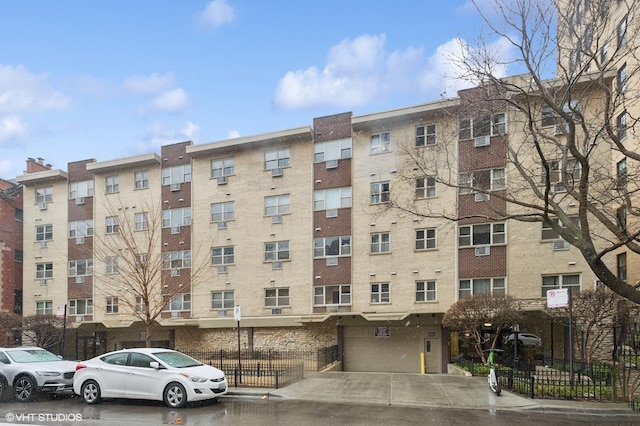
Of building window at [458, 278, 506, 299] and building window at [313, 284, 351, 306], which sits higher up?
building window at [458, 278, 506, 299]

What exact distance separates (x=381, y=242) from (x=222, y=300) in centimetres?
1067

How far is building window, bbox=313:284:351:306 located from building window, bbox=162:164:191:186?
11652 millimetres

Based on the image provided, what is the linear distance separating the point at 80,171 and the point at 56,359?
2485 cm

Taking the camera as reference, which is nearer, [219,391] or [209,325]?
[219,391]

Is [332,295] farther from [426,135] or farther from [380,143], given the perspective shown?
[426,135]

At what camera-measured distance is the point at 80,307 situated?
3525 centimetres

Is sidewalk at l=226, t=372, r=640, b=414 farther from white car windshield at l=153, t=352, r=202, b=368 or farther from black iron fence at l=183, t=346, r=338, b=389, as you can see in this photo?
white car windshield at l=153, t=352, r=202, b=368

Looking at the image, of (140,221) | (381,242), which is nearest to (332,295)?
(381,242)

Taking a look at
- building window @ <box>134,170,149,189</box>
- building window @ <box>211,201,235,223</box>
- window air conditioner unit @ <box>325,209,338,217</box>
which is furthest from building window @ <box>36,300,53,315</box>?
window air conditioner unit @ <box>325,209,338,217</box>

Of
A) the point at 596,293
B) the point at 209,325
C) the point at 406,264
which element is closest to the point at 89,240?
the point at 209,325

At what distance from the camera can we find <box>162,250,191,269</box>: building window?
1286 inches

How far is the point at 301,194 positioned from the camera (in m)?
30.4

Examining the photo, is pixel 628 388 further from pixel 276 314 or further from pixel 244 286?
pixel 244 286

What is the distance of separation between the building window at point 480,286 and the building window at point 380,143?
8.46 metres
